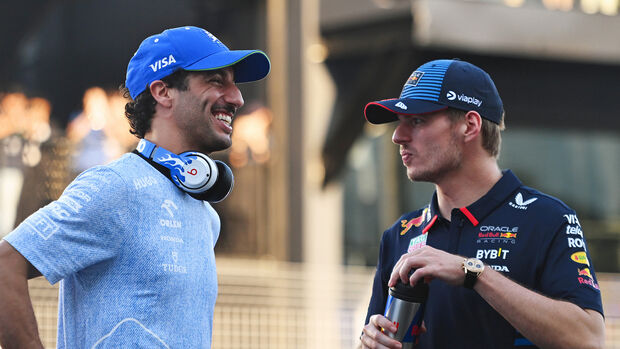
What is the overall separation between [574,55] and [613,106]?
97.0 inches

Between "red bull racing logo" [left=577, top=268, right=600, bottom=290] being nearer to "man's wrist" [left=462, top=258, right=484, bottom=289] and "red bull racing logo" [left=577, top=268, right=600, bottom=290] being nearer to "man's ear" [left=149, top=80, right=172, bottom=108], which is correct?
"man's wrist" [left=462, top=258, right=484, bottom=289]

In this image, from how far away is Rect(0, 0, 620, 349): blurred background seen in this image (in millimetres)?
11586

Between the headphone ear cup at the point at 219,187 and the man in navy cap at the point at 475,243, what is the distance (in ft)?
2.09

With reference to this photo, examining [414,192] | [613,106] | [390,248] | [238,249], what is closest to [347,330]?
[238,249]

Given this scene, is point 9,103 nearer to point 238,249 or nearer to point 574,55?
point 238,249

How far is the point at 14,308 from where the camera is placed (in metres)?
2.59

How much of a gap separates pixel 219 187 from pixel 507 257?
3.33ft

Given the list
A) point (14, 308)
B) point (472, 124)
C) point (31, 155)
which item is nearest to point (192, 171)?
point (14, 308)

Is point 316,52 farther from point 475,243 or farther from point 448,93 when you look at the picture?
point 475,243

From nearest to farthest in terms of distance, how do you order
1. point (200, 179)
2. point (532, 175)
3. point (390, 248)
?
1. point (200, 179)
2. point (390, 248)
3. point (532, 175)

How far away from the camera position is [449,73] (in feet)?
11.0

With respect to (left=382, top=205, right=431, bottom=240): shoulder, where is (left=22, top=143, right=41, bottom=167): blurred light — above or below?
below

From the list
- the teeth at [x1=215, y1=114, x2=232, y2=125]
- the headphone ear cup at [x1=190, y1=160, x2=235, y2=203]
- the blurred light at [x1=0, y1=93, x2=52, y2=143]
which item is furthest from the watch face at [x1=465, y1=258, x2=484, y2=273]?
the blurred light at [x1=0, y1=93, x2=52, y2=143]

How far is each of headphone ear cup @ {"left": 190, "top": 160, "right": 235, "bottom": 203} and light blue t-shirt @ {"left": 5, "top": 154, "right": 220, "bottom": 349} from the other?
4.5 inches
